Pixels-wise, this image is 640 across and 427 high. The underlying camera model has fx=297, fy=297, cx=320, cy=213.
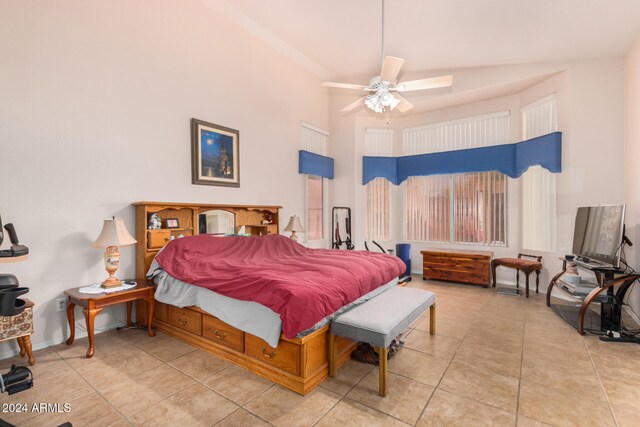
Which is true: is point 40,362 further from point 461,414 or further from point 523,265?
point 523,265

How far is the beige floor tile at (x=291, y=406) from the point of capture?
1.84 m

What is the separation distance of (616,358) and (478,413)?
1.76 m

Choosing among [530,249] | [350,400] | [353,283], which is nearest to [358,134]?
[530,249]

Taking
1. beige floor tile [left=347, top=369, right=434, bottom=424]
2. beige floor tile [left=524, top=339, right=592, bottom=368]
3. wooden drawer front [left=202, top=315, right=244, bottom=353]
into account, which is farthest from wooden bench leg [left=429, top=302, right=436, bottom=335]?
→ wooden drawer front [left=202, top=315, right=244, bottom=353]

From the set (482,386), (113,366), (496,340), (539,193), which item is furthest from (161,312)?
(539,193)

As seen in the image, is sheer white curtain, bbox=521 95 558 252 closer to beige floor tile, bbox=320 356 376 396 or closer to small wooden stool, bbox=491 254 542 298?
small wooden stool, bbox=491 254 542 298

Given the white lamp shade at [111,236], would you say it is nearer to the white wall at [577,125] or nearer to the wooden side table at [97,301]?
the wooden side table at [97,301]

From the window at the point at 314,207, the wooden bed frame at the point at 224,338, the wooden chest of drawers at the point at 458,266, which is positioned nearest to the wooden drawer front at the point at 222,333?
the wooden bed frame at the point at 224,338

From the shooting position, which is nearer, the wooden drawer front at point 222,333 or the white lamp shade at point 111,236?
the wooden drawer front at point 222,333

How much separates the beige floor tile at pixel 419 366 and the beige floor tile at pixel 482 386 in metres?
0.07

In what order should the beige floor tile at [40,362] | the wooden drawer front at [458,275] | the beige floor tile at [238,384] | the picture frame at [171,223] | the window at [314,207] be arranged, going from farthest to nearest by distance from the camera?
1. the window at [314,207]
2. the wooden drawer front at [458,275]
3. the picture frame at [171,223]
4. the beige floor tile at [40,362]
5. the beige floor tile at [238,384]

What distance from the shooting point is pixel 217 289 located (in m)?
2.55

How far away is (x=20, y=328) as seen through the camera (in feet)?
7.75

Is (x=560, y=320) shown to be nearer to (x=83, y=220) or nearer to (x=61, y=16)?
(x=83, y=220)
